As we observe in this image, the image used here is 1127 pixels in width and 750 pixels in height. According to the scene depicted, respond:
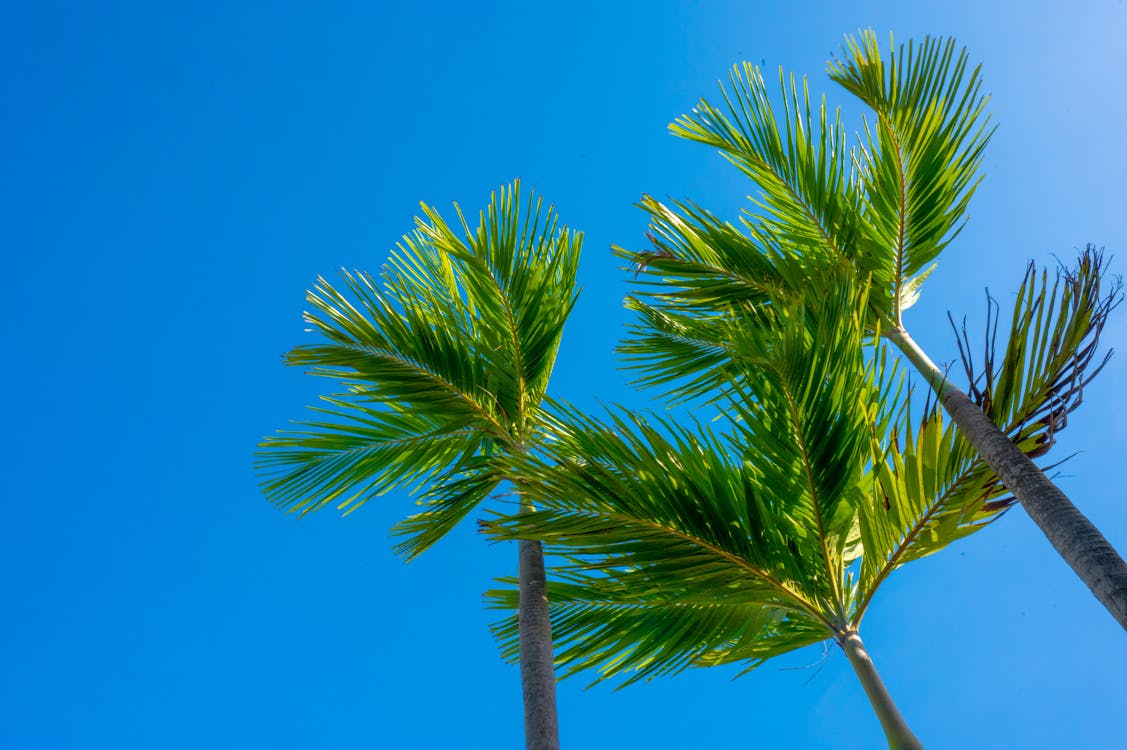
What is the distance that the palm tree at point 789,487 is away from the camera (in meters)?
3.11

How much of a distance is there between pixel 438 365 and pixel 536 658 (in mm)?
1645

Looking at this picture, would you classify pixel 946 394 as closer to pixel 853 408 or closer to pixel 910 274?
pixel 853 408

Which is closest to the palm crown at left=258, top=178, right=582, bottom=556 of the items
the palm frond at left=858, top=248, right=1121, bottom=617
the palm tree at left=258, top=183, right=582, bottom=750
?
the palm tree at left=258, top=183, right=582, bottom=750

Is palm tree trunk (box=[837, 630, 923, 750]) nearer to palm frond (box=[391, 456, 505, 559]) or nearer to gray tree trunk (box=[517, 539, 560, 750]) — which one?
gray tree trunk (box=[517, 539, 560, 750])

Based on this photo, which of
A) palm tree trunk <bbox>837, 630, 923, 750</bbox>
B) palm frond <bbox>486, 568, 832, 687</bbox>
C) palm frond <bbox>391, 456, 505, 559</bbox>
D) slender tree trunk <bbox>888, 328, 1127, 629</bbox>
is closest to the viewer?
slender tree trunk <bbox>888, 328, 1127, 629</bbox>

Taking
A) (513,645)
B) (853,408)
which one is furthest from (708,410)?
(853,408)

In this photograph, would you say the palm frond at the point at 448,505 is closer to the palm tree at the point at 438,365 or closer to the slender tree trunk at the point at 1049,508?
the palm tree at the point at 438,365

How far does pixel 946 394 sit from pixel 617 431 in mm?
1531

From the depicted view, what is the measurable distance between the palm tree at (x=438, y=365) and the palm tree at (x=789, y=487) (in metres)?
1.19

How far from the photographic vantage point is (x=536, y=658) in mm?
3426

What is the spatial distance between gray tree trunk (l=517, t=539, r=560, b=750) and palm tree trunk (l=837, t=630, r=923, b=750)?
1.18 m

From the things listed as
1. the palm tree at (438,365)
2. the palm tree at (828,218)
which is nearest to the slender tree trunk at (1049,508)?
the palm tree at (828,218)

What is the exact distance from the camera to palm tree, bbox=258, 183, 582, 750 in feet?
14.3

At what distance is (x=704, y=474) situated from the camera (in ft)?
10.4
